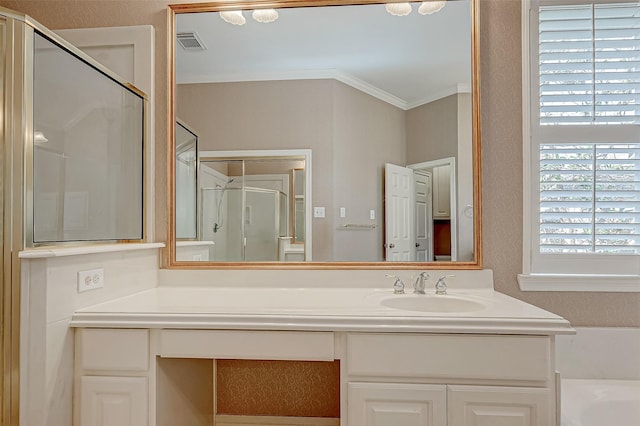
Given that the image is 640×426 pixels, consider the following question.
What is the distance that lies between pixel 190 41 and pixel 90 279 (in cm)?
120

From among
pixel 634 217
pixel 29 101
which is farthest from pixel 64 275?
pixel 634 217

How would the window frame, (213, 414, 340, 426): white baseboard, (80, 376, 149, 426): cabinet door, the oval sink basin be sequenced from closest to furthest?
(80, 376, 149, 426): cabinet door, the oval sink basin, the window frame, (213, 414, 340, 426): white baseboard

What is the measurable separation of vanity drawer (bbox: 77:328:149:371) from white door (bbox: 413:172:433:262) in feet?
3.88

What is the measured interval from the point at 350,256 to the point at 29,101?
1324 millimetres

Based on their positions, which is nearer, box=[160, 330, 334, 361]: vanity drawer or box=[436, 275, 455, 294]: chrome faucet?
box=[160, 330, 334, 361]: vanity drawer

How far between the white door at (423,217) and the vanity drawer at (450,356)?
612mm

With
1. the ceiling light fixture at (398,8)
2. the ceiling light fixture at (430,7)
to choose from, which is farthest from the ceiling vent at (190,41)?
the ceiling light fixture at (430,7)

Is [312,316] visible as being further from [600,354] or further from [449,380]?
[600,354]

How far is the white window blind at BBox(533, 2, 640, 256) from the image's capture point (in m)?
1.75

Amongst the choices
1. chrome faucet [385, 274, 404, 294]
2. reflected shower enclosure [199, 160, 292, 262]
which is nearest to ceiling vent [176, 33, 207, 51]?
reflected shower enclosure [199, 160, 292, 262]

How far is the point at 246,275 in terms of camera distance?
185 cm

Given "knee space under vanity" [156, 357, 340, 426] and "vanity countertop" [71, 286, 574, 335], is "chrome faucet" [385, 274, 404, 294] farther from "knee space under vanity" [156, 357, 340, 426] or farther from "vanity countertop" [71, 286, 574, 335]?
"knee space under vanity" [156, 357, 340, 426]

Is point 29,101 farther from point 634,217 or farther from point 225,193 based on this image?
point 634,217

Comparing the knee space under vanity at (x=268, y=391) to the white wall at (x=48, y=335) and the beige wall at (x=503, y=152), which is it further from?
the beige wall at (x=503, y=152)
